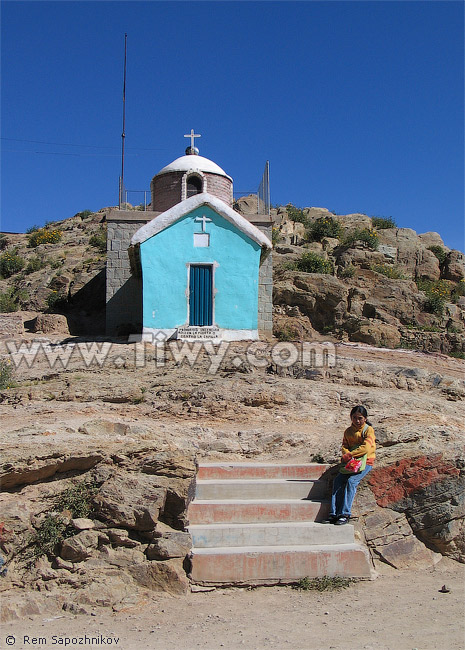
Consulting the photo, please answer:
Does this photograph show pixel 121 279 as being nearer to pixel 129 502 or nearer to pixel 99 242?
pixel 99 242

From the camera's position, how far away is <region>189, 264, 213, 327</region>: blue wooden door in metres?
15.8

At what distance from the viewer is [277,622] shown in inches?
217

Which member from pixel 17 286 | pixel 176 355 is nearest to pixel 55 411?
pixel 176 355

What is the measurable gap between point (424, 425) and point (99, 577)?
4816 mm

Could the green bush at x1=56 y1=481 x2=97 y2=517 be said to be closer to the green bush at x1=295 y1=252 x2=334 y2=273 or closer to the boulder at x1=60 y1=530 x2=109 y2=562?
the boulder at x1=60 y1=530 x2=109 y2=562

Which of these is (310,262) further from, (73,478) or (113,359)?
(73,478)

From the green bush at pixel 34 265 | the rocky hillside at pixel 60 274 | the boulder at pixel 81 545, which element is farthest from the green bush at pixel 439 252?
the boulder at pixel 81 545

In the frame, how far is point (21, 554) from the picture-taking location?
6.08 metres

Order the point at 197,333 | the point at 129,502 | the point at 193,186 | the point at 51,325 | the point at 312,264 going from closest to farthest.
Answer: the point at 129,502, the point at 197,333, the point at 51,325, the point at 193,186, the point at 312,264

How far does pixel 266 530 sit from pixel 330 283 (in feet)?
49.1

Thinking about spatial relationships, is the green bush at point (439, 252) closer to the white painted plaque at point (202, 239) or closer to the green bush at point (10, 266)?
the white painted plaque at point (202, 239)

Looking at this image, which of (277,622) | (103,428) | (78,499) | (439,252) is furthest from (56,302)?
(439,252)

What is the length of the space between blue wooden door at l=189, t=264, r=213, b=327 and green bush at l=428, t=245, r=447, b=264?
54.1 ft

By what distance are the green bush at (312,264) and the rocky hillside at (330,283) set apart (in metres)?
0.04
